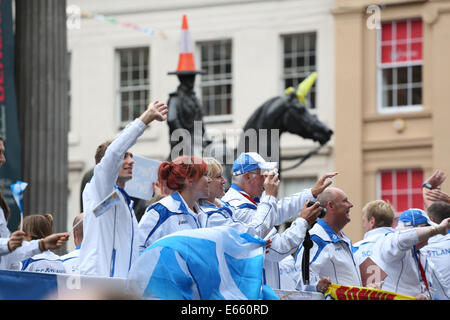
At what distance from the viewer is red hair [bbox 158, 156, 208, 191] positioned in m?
6.50

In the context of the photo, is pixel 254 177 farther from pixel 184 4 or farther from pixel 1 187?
pixel 184 4

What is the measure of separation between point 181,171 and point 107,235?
0.68 meters

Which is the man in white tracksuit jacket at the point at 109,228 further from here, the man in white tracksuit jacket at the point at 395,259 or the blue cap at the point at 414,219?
the blue cap at the point at 414,219

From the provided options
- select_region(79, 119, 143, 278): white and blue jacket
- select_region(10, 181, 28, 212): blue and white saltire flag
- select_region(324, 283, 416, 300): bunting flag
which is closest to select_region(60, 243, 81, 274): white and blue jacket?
select_region(10, 181, 28, 212): blue and white saltire flag

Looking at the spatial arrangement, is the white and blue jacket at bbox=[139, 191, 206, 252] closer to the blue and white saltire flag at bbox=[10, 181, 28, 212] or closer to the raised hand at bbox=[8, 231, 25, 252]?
the blue and white saltire flag at bbox=[10, 181, 28, 212]

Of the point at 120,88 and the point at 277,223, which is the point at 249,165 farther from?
the point at 120,88

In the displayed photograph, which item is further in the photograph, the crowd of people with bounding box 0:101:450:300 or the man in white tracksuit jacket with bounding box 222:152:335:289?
the man in white tracksuit jacket with bounding box 222:152:335:289

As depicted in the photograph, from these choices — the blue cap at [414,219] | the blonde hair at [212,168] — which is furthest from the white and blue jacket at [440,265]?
the blonde hair at [212,168]

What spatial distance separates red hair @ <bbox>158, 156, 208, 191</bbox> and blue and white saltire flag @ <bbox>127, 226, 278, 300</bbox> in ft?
4.12

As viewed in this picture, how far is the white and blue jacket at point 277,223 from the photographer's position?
261 inches

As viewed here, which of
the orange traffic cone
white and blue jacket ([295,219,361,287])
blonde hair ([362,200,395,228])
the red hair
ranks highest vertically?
the orange traffic cone

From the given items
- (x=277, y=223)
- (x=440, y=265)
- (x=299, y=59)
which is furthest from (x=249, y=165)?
(x=299, y=59)

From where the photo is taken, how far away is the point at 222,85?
25312 millimetres
